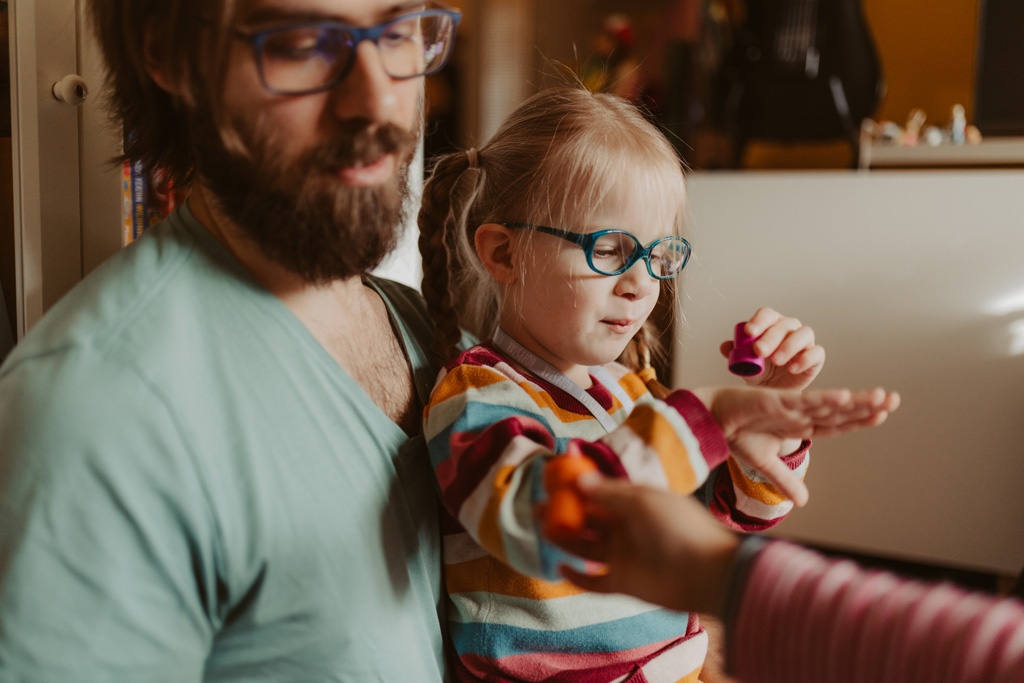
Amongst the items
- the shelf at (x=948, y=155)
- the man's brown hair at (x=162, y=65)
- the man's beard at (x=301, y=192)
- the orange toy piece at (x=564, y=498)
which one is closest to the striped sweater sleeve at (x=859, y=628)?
the orange toy piece at (x=564, y=498)

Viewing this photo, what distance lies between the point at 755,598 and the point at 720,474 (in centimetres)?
42

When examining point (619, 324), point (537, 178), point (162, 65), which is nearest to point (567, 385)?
point (619, 324)

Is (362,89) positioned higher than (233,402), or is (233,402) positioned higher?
(362,89)

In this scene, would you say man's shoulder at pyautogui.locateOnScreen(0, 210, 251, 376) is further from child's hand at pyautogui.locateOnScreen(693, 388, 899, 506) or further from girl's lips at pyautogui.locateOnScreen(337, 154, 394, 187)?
child's hand at pyautogui.locateOnScreen(693, 388, 899, 506)

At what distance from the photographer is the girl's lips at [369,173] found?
2.23 feet

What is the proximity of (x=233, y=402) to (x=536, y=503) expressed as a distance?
245 mm

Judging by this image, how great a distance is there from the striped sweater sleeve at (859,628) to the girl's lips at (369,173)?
1.37ft

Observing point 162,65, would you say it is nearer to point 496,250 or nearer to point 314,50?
point 314,50

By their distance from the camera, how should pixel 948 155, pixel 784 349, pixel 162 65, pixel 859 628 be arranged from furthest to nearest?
pixel 948 155
pixel 784 349
pixel 162 65
pixel 859 628

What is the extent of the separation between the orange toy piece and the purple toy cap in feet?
0.84

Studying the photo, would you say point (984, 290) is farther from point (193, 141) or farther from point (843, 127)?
point (193, 141)

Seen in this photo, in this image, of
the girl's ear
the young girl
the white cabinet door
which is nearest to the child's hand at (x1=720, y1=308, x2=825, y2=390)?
the young girl

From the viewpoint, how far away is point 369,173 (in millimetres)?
690

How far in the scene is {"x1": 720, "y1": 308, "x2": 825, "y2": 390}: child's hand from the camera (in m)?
Result: 0.80
